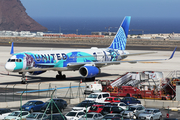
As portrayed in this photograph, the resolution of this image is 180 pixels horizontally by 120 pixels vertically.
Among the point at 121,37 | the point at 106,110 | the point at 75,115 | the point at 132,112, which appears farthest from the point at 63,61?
the point at 75,115

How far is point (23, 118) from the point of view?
32188mm

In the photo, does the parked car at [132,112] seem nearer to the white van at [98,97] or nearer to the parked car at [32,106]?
the white van at [98,97]

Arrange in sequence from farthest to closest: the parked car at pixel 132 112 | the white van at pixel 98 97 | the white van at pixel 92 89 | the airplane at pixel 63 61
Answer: the airplane at pixel 63 61 < the white van at pixel 92 89 < the white van at pixel 98 97 < the parked car at pixel 132 112

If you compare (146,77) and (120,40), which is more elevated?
(120,40)

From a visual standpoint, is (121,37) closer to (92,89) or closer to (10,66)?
(92,89)

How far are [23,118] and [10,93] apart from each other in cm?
1612

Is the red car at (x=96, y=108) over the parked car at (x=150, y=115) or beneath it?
over

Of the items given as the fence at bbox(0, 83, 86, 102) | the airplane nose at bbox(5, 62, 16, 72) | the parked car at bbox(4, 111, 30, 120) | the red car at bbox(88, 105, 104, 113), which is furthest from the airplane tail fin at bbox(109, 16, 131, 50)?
the parked car at bbox(4, 111, 30, 120)

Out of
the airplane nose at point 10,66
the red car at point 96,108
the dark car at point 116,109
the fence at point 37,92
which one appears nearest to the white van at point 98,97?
the fence at point 37,92

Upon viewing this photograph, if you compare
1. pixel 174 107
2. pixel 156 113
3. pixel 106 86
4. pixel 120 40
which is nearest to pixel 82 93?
pixel 106 86

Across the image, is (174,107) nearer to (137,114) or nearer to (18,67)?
(137,114)

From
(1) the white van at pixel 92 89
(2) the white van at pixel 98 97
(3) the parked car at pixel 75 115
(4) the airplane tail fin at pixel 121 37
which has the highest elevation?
(4) the airplane tail fin at pixel 121 37

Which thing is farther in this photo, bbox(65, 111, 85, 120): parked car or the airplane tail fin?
the airplane tail fin

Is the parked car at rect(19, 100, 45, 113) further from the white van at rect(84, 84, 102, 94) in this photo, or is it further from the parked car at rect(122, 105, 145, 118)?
the white van at rect(84, 84, 102, 94)
